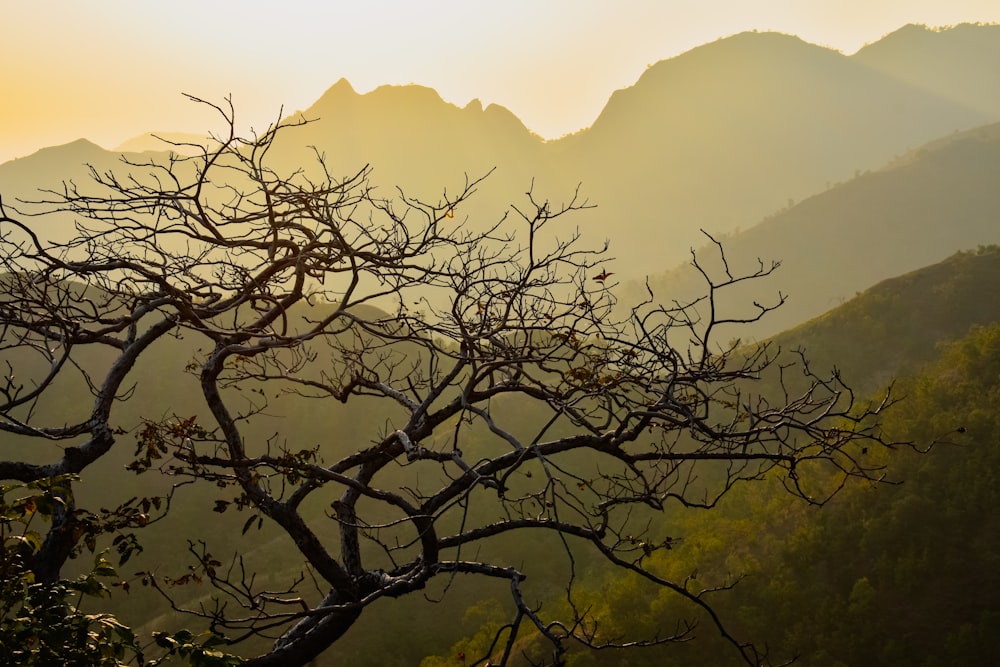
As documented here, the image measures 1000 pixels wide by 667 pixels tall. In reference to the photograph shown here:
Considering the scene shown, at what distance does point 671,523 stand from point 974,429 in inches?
420

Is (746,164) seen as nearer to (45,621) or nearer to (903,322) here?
(903,322)

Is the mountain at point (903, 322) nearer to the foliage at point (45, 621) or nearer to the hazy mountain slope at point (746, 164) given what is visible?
the foliage at point (45, 621)

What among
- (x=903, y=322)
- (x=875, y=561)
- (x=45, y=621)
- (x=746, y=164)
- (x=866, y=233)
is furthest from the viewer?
(x=746, y=164)

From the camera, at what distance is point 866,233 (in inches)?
3903

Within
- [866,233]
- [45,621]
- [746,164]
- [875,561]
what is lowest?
[875,561]

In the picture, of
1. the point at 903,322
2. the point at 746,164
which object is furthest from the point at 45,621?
the point at 746,164

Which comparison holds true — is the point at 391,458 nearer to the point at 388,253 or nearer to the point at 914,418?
the point at 388,253

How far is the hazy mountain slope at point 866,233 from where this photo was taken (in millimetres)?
94562

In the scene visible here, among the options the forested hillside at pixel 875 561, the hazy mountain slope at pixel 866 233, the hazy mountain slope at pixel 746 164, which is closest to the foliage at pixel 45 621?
the forested hillside at pixel 875 561

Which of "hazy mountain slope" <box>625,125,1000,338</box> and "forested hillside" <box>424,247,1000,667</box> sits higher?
"hazy mountain slope" <box>625,125,1000,338</box>

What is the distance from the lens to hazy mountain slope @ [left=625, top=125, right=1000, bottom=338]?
94.6 m

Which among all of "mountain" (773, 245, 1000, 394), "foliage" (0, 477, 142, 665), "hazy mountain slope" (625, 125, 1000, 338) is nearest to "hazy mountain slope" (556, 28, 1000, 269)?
"hazy mountain slope" (625, 125, 1000, 338)

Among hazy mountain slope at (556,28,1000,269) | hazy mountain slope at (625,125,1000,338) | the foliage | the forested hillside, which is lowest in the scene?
the forested hillside

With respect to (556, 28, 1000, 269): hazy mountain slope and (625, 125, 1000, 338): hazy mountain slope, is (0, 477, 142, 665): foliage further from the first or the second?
(556, 28, 1000, 269): hazy mountain slope
